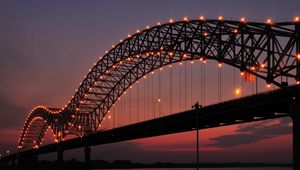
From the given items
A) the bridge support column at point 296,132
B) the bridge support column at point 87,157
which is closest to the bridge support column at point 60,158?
the bridge support column at point 87,157

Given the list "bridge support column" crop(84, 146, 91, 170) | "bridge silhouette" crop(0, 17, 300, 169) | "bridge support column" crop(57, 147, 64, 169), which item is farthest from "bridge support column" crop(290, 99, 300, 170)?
"bridge support column" crop(57, 147, 64, 169)

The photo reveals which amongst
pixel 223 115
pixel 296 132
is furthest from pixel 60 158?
pixel 296 132

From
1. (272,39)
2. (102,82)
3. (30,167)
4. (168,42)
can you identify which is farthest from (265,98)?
(30,167)

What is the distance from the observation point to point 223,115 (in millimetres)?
72375

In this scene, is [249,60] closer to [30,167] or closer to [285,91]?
[285,91]

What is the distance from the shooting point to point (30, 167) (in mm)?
175125

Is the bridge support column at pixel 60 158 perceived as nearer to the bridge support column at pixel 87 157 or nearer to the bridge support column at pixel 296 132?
the bridge support column at pixel 87 157

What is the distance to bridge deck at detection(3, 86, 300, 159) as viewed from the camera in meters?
60.4

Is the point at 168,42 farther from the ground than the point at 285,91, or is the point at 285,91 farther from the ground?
the point at 168,42

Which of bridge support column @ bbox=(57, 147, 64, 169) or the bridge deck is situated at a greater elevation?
the bridge deck

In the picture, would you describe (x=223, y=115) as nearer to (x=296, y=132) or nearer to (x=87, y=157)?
(x=296, y=132)

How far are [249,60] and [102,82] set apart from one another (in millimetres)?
59180

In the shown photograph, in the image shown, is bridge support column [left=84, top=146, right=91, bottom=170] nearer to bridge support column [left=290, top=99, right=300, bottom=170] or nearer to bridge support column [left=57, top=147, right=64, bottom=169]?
bridge support column [left=57, top=147, right=64, bottom=169]

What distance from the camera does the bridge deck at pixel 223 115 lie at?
6041cm
